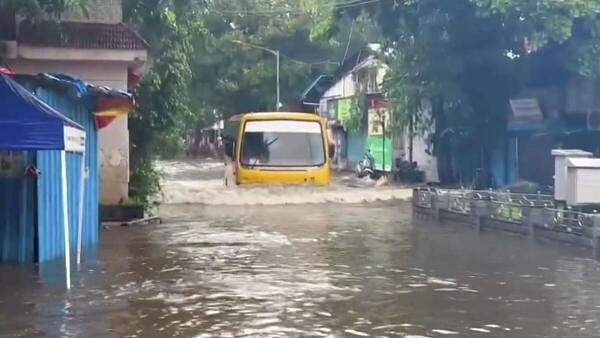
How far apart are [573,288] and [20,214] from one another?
700 cm

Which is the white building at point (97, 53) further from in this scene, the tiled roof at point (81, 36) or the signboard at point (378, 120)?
the signboard at point (378, 120)

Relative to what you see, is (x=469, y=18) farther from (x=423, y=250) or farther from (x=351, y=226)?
(x=423, y=250)

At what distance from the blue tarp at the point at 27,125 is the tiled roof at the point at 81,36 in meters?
6.85

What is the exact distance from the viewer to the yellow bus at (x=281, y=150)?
84.0ft

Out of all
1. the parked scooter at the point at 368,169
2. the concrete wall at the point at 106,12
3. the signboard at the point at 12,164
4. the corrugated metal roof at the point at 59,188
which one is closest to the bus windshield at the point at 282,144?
the concrete wall at the point at 106,12

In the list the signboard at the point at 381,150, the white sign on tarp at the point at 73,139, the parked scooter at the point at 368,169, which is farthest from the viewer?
the signboard at the point at 381,150

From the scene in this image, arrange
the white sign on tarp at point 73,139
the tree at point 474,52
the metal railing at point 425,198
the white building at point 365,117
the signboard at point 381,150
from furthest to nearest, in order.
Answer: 1. the signboard at point 381,150
2. the white building at point 365,117
3. the tree at point 474,52
4. the metal railing at point 425,198
5. the white sign on tarp at point 73,139

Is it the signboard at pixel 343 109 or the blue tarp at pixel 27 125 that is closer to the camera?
the blue tarp at pixel 27 125

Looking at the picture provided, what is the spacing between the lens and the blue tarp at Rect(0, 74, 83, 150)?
391 inches

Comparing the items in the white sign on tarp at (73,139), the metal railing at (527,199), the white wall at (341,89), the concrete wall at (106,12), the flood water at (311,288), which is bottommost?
the flood water at (311,288)

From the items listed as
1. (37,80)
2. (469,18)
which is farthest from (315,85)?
(37,80)

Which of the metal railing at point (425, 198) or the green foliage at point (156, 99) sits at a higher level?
the green foliage at point (156, 99)

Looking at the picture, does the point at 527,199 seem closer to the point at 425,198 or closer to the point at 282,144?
the point at 425,198

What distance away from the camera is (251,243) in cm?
1560
